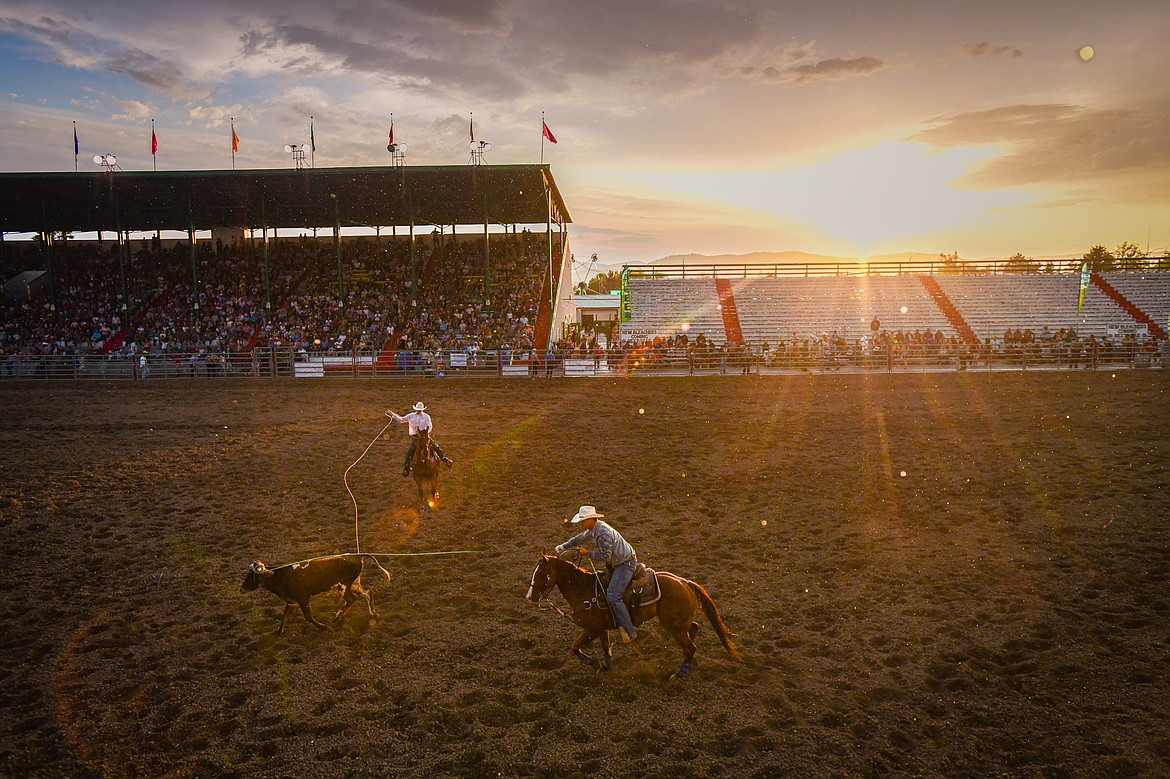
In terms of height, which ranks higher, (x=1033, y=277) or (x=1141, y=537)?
(x=1033, y=277)

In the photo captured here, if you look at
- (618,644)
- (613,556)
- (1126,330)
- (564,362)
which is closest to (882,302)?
(1126,330)

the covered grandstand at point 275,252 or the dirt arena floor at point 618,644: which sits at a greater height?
the covered grandstand at point 275,252

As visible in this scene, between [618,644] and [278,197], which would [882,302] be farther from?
[618,644]

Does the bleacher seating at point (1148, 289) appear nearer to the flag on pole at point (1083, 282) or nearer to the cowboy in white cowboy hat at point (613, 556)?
the flag on pole at point (1083, 282)

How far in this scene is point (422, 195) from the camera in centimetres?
3312

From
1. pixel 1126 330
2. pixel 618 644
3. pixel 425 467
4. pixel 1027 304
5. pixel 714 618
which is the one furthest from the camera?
pixel 1027 304

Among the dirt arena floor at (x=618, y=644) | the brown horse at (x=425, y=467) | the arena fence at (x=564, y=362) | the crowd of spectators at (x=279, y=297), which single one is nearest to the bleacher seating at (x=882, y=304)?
the arena fence at (x=564, y=362)

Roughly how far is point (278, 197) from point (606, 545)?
32.9 m

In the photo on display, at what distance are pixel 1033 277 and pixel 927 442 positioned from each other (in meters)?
33.1

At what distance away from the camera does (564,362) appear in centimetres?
2689

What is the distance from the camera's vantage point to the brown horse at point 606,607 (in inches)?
232

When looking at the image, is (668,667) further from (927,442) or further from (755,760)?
(927,442)

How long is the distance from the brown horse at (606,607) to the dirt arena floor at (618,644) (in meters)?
0.22

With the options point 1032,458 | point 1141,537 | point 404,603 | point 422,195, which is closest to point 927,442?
point 1032,458
